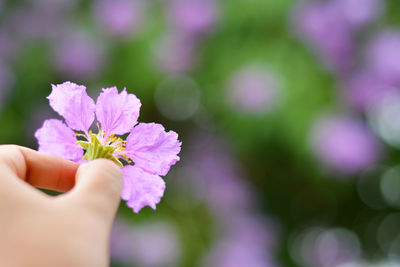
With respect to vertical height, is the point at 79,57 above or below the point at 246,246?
above

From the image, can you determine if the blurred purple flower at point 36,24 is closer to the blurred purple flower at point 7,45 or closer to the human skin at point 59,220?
the blurred purple flower at point 7,45

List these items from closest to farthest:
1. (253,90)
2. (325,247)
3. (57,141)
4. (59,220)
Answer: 1. (59,220)
2. (57,141)
3. (253,90)
4. (325,247)

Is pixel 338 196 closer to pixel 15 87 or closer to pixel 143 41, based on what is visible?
pixel 143 41

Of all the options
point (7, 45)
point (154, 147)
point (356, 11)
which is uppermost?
point (356, 11)

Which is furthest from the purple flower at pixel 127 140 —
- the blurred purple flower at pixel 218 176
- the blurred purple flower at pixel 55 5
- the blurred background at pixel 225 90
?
the blurred purple flower at pixel 55 5

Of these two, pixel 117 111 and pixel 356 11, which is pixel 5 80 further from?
pixel 117 111

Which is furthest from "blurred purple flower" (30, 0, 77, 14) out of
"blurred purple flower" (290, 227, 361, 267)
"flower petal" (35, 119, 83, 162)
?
"flower petal" (35, 119, 83, 162)

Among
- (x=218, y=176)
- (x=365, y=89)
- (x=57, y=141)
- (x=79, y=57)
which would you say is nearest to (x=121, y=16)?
(x=79, y=57)
